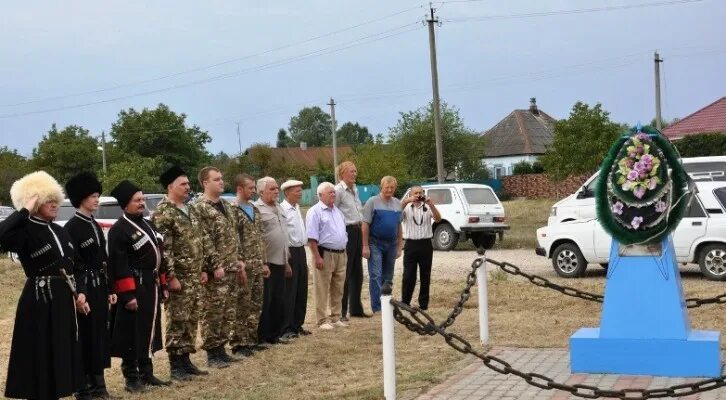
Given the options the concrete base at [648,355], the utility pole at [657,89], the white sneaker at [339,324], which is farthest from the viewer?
the utility pole at [657,89]

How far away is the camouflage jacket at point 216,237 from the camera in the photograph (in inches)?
353

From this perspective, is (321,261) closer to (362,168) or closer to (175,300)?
(175,300)

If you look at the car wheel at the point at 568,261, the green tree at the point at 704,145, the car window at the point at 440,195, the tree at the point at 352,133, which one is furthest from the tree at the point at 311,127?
the car wheel at the point at 568,261

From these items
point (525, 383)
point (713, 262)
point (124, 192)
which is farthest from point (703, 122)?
point (124, 192)

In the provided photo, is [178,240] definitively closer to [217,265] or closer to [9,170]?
[217,265]

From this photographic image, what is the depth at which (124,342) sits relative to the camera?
8164 mm

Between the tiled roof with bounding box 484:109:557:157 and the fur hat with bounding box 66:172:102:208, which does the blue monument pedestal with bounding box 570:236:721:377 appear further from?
the tiled roof with bounding box 484:109:557:157

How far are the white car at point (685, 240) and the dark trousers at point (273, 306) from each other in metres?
5.89

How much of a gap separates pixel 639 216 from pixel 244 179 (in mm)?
3908

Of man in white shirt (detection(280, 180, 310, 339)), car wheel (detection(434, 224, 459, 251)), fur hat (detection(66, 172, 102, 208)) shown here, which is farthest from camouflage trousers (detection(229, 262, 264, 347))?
car wheel (detection(434, 224, 459, 251))

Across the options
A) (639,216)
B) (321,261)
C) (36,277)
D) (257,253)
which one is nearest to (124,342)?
(36,277)

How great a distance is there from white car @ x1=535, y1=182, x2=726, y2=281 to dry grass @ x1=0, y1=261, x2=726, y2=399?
3.02ft

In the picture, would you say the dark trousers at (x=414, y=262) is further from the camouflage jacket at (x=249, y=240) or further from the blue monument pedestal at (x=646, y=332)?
the blue monument pedestal at (x=646, y=332)

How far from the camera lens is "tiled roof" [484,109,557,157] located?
237ft
